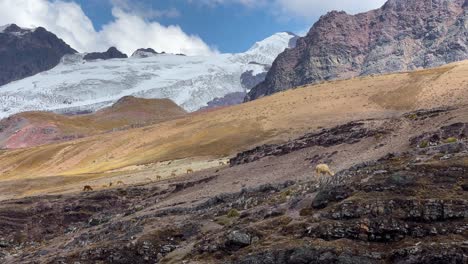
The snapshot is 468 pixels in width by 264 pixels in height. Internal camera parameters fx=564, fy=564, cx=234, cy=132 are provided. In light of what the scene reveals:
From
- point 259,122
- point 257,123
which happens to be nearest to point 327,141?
point 257,123

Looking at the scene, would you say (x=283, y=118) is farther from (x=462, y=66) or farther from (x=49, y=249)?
(x=49, y=249)

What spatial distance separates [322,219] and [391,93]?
273ft

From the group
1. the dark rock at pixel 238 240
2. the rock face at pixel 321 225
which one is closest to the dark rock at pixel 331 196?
the rock face at pixel 321 225

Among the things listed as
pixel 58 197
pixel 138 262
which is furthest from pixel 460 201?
pixel 58 197

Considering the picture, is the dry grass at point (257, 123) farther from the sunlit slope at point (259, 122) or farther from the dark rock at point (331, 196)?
the dark rock at point (331, 196)

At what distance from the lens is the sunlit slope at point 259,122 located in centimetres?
8925

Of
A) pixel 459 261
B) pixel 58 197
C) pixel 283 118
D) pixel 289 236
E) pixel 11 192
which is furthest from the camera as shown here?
pixel 283 118

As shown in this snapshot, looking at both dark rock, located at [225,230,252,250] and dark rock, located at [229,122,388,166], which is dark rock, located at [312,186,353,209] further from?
dark rock, located at [229,122,388,166]

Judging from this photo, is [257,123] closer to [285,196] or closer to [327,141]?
[327,141]

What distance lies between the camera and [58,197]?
58188 millimetres

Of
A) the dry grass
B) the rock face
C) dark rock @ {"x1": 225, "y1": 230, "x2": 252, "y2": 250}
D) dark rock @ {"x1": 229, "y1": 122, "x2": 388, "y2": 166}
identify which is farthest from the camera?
the dry grass

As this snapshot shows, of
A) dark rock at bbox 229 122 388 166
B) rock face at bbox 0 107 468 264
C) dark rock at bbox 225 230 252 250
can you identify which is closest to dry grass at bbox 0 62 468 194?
dark rock at bbox 229 122 388 166

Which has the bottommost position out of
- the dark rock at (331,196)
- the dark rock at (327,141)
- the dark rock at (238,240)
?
the dark rock at (238,240)

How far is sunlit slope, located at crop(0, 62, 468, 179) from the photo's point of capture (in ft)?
293
